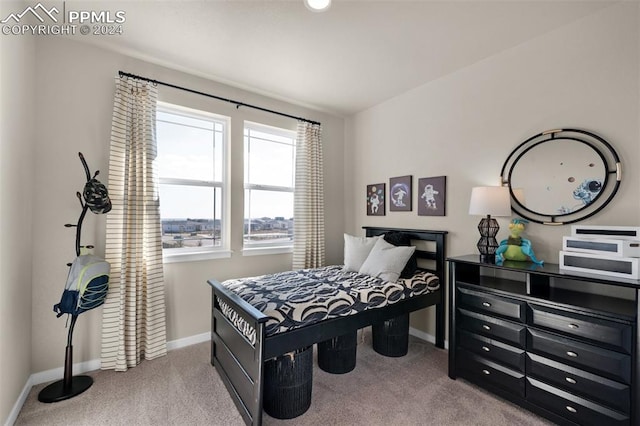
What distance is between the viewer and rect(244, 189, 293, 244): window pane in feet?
11.2

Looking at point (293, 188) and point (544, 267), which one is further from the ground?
point (293, 188)

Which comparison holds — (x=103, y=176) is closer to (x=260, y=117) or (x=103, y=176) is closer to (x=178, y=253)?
(x=178, y=253)

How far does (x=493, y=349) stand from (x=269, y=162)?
2.92 metres

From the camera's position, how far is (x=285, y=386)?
187cm

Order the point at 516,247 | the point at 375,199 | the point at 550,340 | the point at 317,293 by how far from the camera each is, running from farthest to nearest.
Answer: the point at 375,199 < the point at 516,247 < the point at 317,293 < the point at 550,340

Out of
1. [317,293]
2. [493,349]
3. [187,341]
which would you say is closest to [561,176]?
[493,349]

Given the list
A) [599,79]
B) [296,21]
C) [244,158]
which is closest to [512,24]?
[599,79]

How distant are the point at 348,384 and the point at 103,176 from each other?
271 cm

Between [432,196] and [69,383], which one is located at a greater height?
[432,196]

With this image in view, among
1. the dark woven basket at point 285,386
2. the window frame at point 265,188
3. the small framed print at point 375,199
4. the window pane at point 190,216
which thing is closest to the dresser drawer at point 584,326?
the dark woven basket at point 285,386

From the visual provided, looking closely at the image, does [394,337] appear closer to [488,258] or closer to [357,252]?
[357,252]

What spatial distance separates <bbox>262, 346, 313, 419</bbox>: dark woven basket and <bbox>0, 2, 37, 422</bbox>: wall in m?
1.55

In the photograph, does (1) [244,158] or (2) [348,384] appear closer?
(2) [348,384]

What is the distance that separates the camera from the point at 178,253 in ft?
9.59
